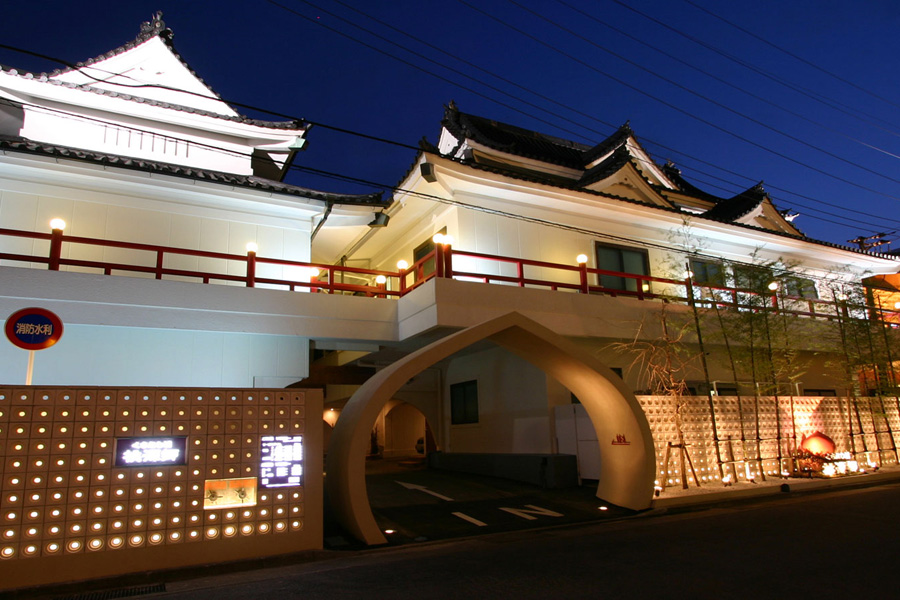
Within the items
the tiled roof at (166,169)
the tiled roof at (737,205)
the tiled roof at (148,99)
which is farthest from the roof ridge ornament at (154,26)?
the tiled roof at (737,205)

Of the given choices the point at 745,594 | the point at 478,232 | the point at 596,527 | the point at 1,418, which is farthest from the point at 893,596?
the point at 478,232

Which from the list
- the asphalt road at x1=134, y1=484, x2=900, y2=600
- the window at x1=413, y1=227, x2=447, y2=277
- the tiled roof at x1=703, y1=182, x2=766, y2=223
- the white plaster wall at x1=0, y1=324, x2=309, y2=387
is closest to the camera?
the asphalt road at x1=134, y1=484, x2=900, y2=600

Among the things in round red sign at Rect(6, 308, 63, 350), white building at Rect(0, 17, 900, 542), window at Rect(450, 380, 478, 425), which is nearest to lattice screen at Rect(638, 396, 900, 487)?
white building at Rect(0, 17, 900, 542)

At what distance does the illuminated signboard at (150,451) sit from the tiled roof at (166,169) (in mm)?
6639

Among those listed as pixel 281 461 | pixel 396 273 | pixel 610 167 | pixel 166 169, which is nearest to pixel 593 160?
pixel 610 167

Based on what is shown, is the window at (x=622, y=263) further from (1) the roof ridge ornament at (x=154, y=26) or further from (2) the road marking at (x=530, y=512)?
(1) the roof ridge ornament at (x=154, y=26)

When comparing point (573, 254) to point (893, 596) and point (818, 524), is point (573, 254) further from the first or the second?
point (893, 596)

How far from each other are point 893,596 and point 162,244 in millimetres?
11971

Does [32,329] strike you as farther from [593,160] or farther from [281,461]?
[593,160]

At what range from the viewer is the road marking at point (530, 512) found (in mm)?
8898

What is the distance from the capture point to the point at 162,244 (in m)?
11.6

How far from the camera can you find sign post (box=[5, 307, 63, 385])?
20.5ft

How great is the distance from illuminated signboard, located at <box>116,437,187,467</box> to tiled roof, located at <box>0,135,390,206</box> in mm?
6639

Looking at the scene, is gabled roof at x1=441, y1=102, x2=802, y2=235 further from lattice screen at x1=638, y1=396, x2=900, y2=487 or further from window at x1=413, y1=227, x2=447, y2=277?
lattice screen at x1=638, y1=396, x2=900, y2=487
